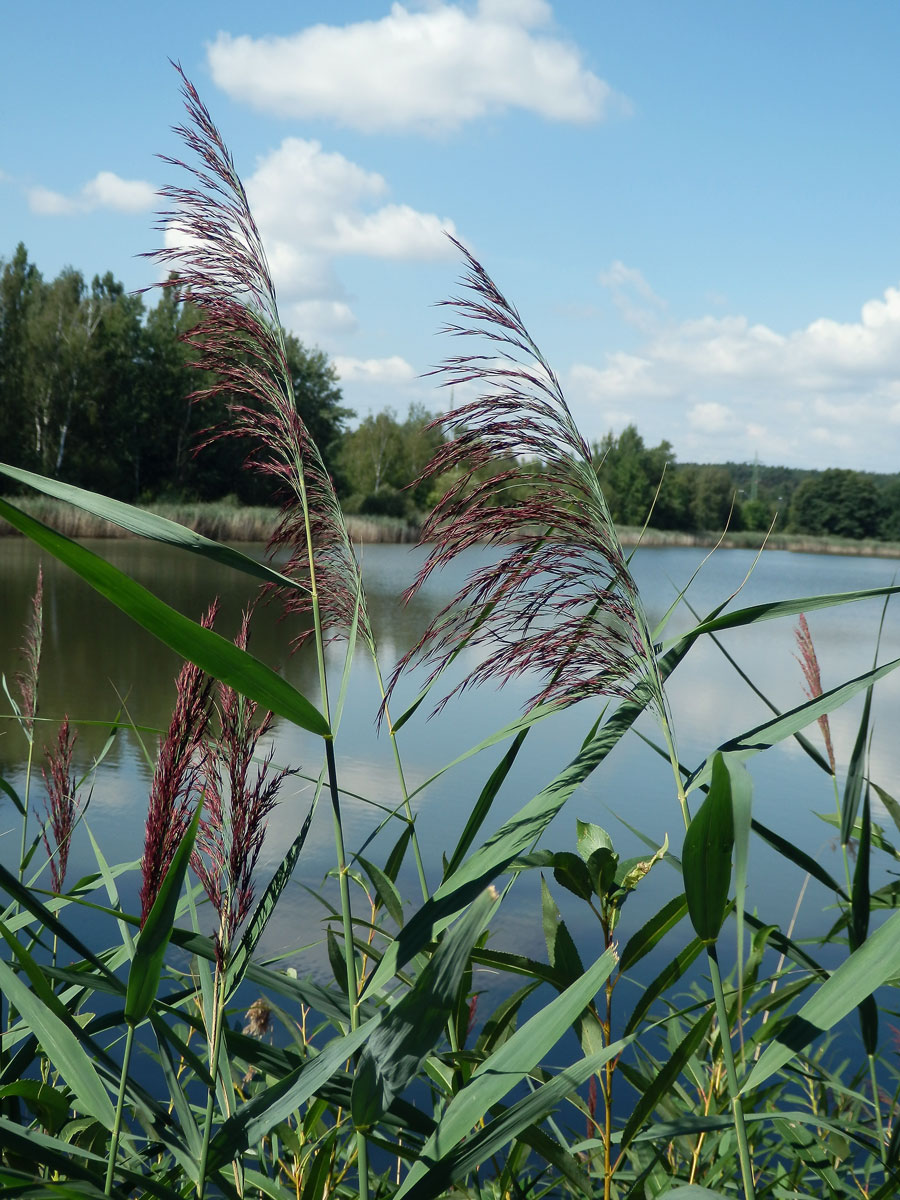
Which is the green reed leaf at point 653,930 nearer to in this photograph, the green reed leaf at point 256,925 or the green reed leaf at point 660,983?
the green reed leaf at point 660,983

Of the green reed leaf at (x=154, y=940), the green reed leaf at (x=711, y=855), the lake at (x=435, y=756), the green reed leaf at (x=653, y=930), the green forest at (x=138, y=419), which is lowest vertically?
the lake at (x=435, y=756)

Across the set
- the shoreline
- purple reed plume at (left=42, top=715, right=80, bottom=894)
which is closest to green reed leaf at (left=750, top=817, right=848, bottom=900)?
purple reed plume at (left=42, top=715, right=80, bottom=894)

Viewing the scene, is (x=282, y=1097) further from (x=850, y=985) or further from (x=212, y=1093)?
(x=850, y=985)

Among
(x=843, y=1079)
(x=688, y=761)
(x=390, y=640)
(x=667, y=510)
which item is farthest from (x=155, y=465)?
(x=843, y=1079)

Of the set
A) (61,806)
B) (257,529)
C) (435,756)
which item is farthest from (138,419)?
(61,806)

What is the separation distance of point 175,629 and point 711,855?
0.42m

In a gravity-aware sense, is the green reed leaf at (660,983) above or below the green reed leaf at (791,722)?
below

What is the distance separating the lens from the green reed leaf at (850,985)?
26.1 inches

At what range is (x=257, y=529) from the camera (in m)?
19.1

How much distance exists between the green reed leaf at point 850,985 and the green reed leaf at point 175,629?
44 centimetres

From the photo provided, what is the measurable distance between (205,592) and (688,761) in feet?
22.9

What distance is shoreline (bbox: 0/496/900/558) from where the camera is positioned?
15977 mm

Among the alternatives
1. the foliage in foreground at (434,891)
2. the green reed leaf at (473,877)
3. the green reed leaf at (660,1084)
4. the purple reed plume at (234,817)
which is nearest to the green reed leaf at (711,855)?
the foliage in foreground at (434,891)

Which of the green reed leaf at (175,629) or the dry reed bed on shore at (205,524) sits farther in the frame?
the dry reed bed on shore at (205,524)
